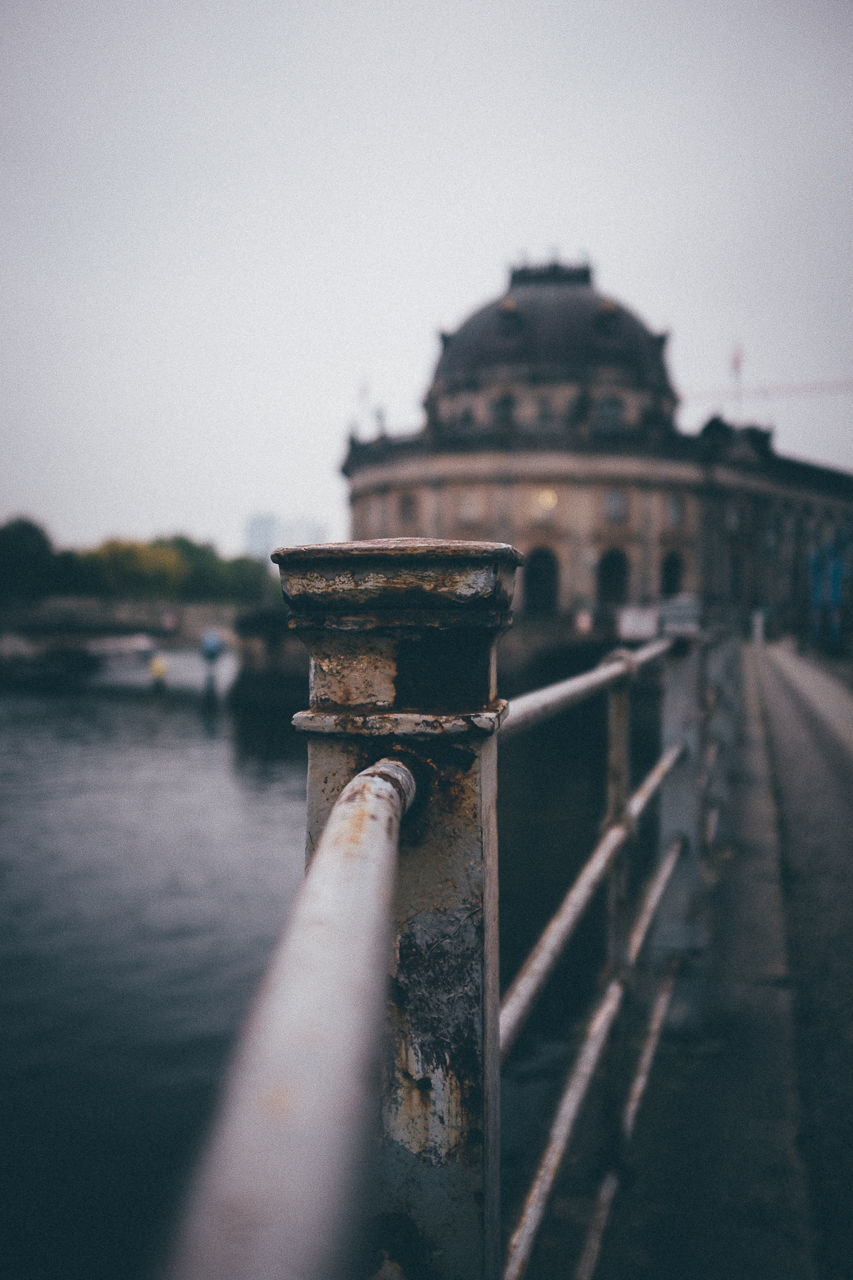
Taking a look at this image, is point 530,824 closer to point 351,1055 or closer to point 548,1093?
point 548,1093

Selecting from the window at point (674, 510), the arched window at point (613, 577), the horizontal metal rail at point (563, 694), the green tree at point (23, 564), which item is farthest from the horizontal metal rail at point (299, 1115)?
the green tree at point (23, 564)

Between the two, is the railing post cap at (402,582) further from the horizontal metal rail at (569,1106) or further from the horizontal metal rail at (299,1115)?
the horizontal metal rail at (569,1106)

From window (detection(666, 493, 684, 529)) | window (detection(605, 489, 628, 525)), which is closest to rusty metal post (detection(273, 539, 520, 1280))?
window (detection(605, 489, 628, 525))

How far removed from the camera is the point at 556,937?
63.7 inches

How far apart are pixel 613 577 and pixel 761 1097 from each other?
42.8 m

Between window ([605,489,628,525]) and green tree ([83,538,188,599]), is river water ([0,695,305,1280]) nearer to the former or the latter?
window ([605,489,628,525])

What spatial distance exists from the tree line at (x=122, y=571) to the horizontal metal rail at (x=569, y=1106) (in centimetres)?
7451

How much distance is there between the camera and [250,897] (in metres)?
11.7

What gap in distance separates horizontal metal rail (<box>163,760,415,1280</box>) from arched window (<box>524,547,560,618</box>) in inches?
1659

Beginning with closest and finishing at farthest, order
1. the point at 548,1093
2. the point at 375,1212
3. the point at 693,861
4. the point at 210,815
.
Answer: the point at 375,1212, the point at 693,861, the point at 548,1093, the point at 210,815

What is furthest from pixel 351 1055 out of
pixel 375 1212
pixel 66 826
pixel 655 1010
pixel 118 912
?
pixel 66 826

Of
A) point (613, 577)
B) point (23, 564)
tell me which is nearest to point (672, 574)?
point (613, 577)

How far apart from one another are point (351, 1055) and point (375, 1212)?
0.82 meters

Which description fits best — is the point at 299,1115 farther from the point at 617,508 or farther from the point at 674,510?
the point at 674,510
